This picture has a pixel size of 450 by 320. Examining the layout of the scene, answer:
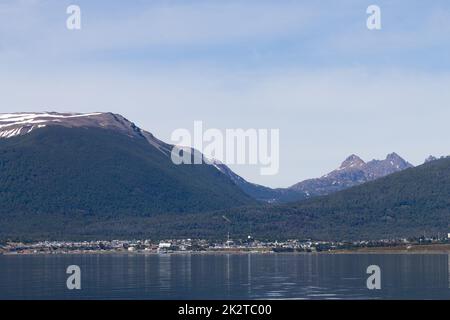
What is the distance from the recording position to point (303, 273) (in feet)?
498

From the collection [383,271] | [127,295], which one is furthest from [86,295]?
[383,271]
